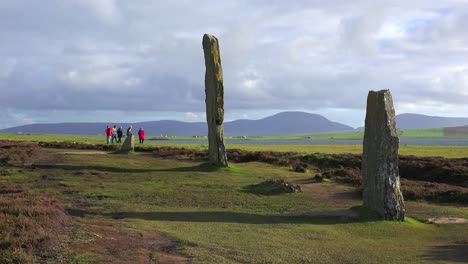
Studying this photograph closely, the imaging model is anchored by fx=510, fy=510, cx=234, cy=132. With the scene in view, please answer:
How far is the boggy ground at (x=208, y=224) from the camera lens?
1189 centimetres

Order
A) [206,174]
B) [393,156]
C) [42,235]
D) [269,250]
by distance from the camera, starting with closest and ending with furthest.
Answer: [42,235], [269,250], [393,156], [206,174]

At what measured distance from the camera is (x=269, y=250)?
13109mm

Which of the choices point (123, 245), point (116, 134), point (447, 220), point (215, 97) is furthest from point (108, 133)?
point (123, 245)

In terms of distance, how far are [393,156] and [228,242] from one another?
26.9 ft

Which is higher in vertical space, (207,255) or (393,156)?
(393,156)

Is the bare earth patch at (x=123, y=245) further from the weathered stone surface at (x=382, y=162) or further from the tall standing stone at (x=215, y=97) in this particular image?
the tall standing stone at (x=215, y=97)

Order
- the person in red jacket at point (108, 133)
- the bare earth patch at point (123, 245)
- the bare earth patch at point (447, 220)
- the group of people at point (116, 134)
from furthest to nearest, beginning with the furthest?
the person in red jacket at point (108, 133) → the group of people at point (116, 134) → the bare earth patch at point (447, 220) → the bare earth patch at point (123, 245)

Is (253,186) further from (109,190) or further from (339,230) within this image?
(339,230)

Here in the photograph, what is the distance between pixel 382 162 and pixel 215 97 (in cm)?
1526

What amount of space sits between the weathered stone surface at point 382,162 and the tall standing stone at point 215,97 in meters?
13.8

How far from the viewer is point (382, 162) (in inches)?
746

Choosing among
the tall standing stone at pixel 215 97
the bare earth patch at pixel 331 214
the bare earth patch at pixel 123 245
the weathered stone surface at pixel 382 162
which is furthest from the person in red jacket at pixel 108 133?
the bare earth patch at pixel 123 245

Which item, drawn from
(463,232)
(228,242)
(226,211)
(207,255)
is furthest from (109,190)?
(463,232)

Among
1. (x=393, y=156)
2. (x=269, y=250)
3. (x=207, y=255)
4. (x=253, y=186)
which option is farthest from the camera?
(x=253, y=186)
